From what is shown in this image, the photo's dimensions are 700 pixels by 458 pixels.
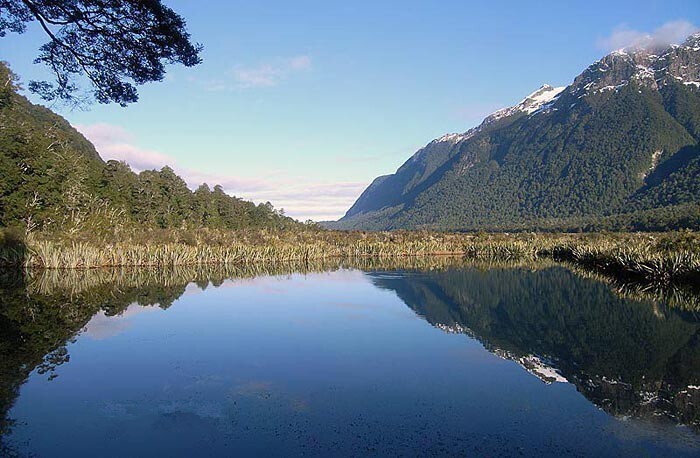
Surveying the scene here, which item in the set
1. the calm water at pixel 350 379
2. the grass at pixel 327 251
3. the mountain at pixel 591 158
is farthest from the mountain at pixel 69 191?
the mountain at pixel 591 158

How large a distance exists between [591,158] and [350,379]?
143 m

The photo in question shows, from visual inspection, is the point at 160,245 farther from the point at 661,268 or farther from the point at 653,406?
the point at 653,406

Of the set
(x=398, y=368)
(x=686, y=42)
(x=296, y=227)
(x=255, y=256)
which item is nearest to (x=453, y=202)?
(x=686, y=42)

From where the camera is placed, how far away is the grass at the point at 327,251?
24.1m

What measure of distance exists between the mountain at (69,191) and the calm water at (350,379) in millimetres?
17303

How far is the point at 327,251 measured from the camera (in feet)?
152

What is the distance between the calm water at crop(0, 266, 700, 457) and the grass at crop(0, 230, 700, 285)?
280 inches

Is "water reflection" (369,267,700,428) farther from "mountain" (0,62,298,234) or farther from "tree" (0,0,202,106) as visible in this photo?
"mountain" (0,62,298,234)

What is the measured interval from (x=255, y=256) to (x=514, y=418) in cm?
3352

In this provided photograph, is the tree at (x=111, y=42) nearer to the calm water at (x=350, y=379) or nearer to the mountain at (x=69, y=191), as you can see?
the calm water at (x=350, y=379)

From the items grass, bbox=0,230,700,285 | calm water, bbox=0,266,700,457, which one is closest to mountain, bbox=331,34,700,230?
grass, bbox=0,230,700,285

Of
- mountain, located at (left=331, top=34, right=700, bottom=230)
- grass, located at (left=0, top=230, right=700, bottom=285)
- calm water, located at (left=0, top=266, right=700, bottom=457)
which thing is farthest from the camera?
mountain, located at (left=331, top=34, right=700, bottom=230)

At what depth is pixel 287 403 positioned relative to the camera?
324 inches

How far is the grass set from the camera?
24.1 meters
